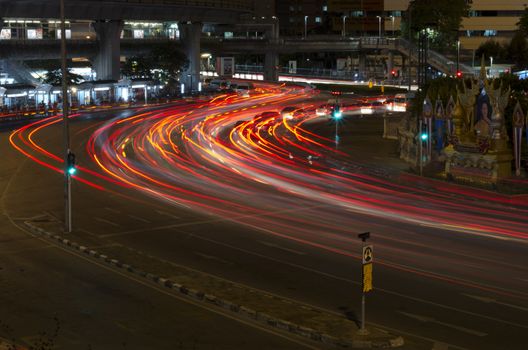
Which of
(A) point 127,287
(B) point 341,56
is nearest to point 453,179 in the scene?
(A) point 127,287

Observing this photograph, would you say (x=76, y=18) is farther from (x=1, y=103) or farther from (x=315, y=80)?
(x=315, y=80)

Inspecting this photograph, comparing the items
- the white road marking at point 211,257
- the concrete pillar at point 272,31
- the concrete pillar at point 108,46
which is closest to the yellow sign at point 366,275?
the white road marking at point 211,257

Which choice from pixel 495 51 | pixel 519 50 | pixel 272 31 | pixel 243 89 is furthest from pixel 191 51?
pixel 519 50

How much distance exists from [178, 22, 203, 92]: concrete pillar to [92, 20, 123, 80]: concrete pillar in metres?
17.1

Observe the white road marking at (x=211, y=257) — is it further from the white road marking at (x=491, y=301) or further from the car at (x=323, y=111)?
the car at (x=323, y=111)

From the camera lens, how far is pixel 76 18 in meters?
102

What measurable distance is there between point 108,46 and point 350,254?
84.7m

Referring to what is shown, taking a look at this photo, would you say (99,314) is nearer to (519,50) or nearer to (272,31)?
(519,50)

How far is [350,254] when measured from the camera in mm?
28266

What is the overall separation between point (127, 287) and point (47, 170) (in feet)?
93.6

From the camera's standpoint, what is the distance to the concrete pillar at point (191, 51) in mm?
124688

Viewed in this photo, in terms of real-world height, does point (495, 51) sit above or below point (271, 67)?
above

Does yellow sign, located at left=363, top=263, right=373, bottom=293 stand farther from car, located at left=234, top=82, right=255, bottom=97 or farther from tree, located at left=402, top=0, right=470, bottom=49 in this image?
tree, located at left=402, top=0, right=470, bottom=49

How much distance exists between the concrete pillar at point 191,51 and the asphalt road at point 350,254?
8276 cm
